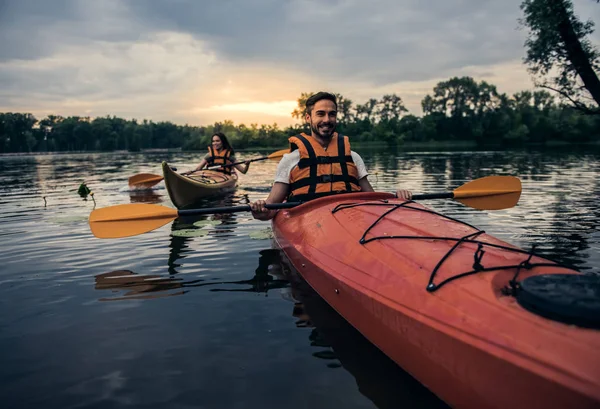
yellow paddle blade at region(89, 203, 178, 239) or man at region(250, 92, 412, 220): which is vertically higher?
man at region(250, 92, 412, 220)

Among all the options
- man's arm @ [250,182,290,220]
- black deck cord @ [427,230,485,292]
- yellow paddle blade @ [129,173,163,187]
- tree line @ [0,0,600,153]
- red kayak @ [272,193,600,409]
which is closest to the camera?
red kayak @ [272,193,600,409]

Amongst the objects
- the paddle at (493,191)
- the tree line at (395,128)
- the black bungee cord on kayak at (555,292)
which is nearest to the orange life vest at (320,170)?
the paddle at (493,191)

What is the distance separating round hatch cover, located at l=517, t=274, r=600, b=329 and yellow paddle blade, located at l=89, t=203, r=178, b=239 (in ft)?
12.0

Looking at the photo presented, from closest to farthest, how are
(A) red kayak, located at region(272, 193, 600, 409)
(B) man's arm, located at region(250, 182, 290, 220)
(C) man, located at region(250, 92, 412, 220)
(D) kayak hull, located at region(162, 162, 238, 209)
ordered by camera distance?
(A) red kayak, located at region(272, 193, 600, 409) < (C) man, located at region(250, 92, 412, 220) < (B) man's arm, located at region(250, 182, 290, 220) < (D) kayak hull, located at region(162, 162, 238, 209)

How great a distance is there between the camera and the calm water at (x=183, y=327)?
8.05ft

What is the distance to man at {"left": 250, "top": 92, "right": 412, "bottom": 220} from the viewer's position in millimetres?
4508

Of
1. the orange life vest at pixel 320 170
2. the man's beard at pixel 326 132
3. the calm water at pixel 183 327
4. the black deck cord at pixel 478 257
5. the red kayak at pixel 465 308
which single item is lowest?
the calm water at pixel 183 327

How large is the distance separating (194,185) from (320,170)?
18.6 ft

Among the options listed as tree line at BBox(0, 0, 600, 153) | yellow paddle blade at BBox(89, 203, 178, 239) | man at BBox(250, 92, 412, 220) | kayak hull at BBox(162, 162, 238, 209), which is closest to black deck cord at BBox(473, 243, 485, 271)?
man at BBox(250, 92, 412, 220)

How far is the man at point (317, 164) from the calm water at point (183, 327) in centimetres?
90

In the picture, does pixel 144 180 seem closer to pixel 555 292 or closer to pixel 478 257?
pixel 478 257

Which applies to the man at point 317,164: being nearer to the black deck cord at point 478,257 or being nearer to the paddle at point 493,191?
the paddle at point 493,191

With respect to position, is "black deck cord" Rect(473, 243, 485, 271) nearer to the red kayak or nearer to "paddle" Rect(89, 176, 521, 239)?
the red kayak

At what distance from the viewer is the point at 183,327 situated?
11.0ft
